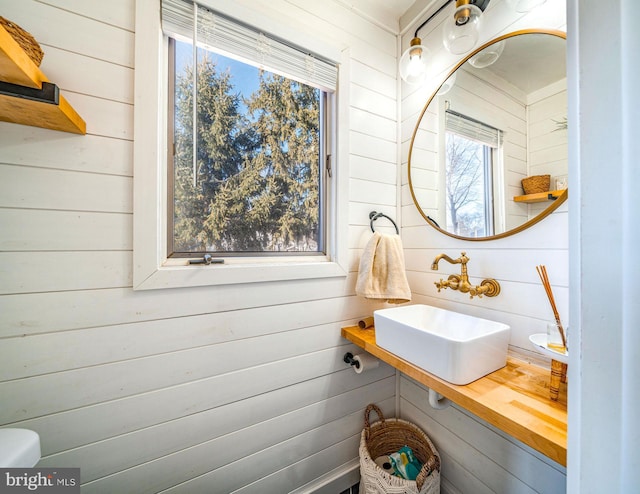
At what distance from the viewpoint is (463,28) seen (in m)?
0.86

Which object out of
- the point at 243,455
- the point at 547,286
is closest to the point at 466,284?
the point at 547,286

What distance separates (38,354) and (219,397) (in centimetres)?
58

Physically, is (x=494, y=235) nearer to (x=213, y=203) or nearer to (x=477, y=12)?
(x=477, y=12)

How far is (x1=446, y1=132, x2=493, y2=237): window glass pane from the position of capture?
1039mm

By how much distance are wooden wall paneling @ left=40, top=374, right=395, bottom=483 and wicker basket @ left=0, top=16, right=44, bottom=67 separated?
45.7 inches

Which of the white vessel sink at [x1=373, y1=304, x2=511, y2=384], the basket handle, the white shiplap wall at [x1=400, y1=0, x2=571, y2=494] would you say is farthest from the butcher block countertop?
the basket handle

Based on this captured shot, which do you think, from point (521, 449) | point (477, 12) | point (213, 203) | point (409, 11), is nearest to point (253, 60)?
point (213, 203)

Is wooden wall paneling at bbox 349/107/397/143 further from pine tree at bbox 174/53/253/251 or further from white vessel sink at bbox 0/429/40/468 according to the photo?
white vessel sink at bbox 0/429/40/468

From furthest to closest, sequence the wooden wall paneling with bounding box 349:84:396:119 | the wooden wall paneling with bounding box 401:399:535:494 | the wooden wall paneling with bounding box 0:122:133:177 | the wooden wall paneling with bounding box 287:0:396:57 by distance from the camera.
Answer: the wooden wall paneling with bounding box 349:84:396:119
the wooden wall paneling with bounding box 287:0:396:57
the wooden wall paneling with bounding box 401:399:535:494
the wooden wall paneling with bounding box 0:122:133:177

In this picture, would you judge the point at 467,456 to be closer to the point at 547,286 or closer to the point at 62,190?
the point at 547,286

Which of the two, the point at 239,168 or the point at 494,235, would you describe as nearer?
the point at 494,235

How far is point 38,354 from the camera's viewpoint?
748 mm

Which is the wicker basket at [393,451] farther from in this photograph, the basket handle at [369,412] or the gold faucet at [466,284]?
the gold faucet at [466,284]

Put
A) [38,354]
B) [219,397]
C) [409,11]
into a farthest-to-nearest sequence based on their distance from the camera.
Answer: [409,11], [219,397], [38,354]
